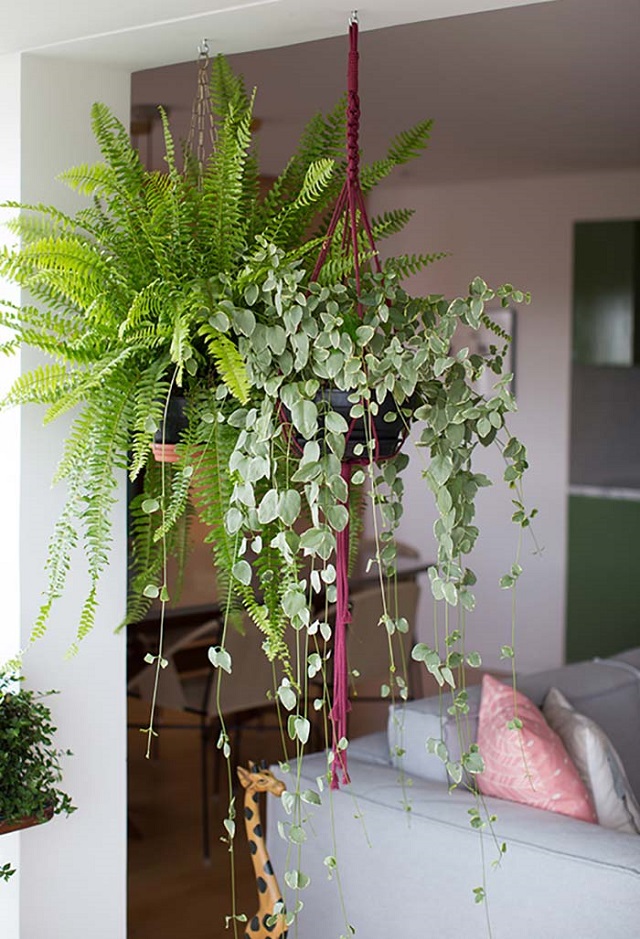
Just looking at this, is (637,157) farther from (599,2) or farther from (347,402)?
(347,402)

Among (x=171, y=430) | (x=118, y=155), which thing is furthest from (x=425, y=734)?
(x=118, y=155)

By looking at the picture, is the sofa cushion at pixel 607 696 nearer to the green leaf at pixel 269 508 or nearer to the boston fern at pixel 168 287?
the boston fern at pixel 168 287

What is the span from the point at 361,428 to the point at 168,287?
0.37 m

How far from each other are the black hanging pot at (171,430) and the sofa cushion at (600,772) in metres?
1.45

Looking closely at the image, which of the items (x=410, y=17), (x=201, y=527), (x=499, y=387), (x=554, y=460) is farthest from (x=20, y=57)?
(x=554, y=460)

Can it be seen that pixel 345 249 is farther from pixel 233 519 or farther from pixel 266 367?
pixel 233 519

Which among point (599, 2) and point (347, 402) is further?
point (599, 2)

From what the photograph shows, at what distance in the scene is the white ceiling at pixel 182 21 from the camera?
2.06 meters

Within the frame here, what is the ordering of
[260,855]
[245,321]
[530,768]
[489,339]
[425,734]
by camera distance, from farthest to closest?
1. [489,339]
2. [425,734]
3. [530,768]
4. [260,855]
5. [245,321]

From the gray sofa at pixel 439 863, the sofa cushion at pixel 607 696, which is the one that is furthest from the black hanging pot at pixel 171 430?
the sofa cushion at pixel 607 696

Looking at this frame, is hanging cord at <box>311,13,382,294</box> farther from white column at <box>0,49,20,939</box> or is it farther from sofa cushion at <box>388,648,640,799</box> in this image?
sofa cushion at <box>388,648,640,799</box>

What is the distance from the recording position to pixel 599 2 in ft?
11.0

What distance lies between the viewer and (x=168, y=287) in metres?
1.93

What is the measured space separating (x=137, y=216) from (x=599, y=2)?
6.36ft
